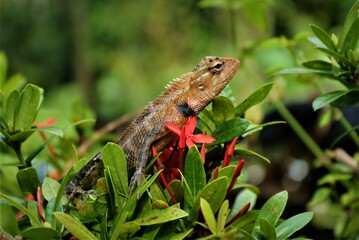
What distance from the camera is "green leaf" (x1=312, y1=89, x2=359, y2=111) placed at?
112 centimetres

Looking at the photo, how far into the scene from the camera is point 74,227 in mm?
915

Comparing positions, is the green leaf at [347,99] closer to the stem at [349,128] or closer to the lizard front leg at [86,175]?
the stem at [349,128]

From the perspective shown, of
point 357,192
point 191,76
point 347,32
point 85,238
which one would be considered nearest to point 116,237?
point 85,238

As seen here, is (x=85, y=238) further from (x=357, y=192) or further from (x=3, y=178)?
(x=357, y=192)

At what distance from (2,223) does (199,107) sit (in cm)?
52

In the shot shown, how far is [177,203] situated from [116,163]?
4.6 inches

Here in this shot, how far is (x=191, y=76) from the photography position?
1202 mm

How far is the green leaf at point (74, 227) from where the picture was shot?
903mm

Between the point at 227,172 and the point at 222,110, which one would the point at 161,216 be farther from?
the point at 222,110

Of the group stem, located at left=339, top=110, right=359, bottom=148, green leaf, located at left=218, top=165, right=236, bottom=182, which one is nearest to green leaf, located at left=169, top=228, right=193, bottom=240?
green leaf, located at left=218, top=165, right=236, bottom=182

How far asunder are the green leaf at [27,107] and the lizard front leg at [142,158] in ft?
0.71

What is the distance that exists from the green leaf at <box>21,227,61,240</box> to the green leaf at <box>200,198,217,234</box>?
252 mm

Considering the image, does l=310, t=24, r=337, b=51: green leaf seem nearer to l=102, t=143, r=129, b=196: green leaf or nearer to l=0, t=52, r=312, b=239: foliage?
l=0, t=52, r=312, b=239: foliage

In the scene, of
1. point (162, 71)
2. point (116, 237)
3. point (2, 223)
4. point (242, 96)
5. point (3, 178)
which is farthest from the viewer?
point (162, 71)
